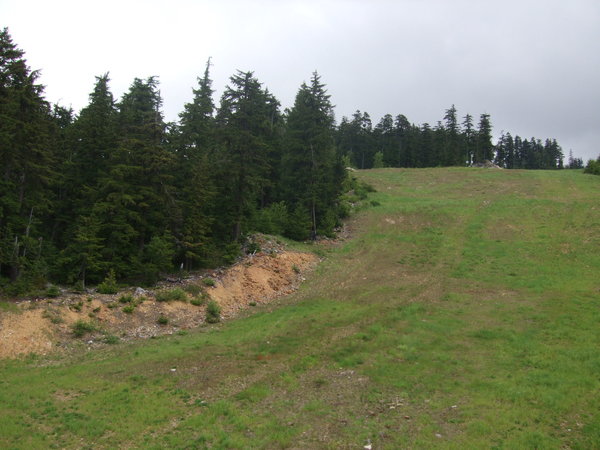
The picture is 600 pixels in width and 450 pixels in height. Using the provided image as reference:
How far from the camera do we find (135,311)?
Result: 2398 centimetres

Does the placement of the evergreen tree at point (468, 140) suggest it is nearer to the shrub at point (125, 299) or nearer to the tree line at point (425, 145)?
the tree line at point (425, 145)

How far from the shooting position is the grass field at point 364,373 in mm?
12453

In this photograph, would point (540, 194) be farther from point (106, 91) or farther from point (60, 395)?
point (60, 395)

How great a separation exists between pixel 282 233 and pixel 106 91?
21.4 meters

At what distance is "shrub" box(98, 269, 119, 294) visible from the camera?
987 inches

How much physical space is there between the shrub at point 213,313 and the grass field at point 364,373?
111 centimetres

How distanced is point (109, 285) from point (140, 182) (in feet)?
26.8

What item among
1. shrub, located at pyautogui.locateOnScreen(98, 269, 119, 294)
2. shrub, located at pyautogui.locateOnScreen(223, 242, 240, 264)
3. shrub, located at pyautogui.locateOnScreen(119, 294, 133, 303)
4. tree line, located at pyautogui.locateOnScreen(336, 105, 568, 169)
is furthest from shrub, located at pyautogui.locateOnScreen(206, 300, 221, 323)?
tree line, located at pyautogui.locateOnScreen(336, 105, 568, 169)

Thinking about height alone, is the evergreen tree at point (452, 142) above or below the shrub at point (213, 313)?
above

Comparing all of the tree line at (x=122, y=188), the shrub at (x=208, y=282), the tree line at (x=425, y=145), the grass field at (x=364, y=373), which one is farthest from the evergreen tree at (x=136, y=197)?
the tree line at (x=425, y=145)

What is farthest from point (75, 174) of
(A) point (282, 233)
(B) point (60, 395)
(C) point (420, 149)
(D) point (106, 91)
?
(C) point (420, 149)

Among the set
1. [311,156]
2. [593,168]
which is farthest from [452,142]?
[311,156]

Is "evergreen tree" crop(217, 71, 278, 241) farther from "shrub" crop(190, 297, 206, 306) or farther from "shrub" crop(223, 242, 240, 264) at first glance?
"shrub" crop(190, 297, 206, 306)

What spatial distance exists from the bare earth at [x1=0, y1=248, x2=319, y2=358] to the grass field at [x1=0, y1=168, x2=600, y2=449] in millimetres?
1393
